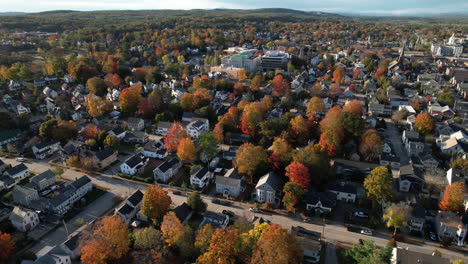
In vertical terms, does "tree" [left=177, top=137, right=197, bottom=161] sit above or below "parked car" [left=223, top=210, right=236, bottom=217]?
above

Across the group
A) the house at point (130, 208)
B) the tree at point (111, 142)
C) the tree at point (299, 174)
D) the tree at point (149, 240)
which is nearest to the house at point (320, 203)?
the tree at point (299, 174)

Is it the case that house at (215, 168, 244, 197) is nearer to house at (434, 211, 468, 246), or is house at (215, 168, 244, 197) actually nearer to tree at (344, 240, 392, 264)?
tree at (344, 240, 392, 264)

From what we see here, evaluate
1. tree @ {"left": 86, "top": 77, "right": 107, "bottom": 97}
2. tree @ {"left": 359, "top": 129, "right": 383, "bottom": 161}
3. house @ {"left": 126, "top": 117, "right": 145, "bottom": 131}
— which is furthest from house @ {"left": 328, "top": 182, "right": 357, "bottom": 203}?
tree @ {"left": 86, "top": 77, "right": 107, "bottom": 97}

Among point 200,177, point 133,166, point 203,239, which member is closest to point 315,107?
point 200,177

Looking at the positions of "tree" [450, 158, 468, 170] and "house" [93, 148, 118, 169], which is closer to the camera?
"tree" [450, 158, 468, 170]

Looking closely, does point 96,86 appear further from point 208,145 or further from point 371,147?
point 371,147

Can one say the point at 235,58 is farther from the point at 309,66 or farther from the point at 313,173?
the point at 313,173
